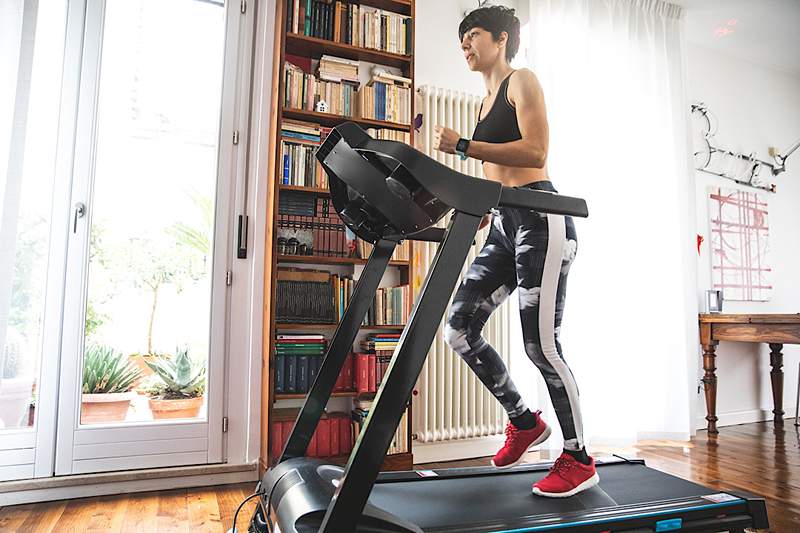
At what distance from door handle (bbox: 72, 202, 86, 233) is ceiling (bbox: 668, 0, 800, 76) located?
3.78m

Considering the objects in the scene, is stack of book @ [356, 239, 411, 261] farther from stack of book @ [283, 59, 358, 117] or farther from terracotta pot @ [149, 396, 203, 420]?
terracotta pot @ [149, 396, 203, 420]

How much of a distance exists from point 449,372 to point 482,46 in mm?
1643

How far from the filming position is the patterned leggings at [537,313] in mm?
1539

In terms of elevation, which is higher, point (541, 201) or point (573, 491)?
point (541, 201)

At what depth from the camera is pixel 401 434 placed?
101 inches

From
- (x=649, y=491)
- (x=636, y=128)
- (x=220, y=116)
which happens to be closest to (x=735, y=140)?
(x=636, y=128)

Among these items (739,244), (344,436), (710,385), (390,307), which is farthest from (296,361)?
(739,244)

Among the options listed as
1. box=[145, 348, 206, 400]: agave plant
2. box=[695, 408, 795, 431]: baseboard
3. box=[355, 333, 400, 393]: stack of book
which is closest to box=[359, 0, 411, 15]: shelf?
Result: box=[355, 333, 400, 393]: stack of book

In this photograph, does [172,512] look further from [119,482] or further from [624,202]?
[624,202]

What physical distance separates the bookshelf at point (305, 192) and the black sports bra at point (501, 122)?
3.41 ft

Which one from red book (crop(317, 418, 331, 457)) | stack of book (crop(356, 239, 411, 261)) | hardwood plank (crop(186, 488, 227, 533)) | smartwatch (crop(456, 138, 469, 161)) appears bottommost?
hardwood plank (crop(186, 488, 227, 533))

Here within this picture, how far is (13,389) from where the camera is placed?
2.12 m

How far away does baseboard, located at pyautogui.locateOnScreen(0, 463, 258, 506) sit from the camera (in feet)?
6.84

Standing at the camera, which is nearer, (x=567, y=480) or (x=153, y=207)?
(x=567, y=480)
